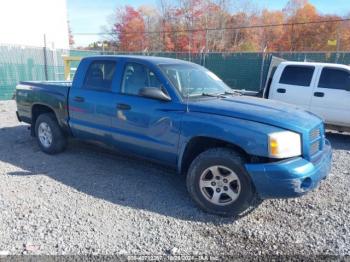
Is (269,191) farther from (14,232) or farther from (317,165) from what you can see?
(14,232)

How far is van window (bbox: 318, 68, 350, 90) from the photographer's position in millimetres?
7324

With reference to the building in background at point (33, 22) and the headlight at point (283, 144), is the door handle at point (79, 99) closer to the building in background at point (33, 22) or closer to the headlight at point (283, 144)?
the headlight at point (283, 144)

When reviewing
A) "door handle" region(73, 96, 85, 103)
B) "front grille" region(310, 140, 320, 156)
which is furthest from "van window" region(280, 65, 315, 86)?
"door handle" region(73, 96, 85, 103)

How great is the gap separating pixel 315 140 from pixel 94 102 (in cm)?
313

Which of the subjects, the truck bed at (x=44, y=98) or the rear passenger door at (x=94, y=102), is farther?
the truck bed at (x=44, y=98)

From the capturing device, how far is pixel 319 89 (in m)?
7.54

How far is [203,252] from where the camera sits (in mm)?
3033

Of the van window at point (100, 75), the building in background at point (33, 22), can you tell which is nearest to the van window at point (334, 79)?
the van window at point (100, 75)

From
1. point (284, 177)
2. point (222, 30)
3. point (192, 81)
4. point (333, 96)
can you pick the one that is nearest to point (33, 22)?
point (222, 30)

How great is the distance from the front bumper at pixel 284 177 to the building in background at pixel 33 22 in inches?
898

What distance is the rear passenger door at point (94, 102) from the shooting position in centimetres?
469

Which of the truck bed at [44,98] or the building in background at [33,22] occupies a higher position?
the building in background at [33,22]

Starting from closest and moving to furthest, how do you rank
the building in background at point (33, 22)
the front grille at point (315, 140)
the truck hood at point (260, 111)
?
the truck hood at point (260, 111), the front grille at point (315, 140), the building in background at point (33, 22)

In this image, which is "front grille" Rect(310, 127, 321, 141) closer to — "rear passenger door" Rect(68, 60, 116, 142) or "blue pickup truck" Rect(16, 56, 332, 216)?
"blue pickup truck" Rect(16, 56, 332, 216)
